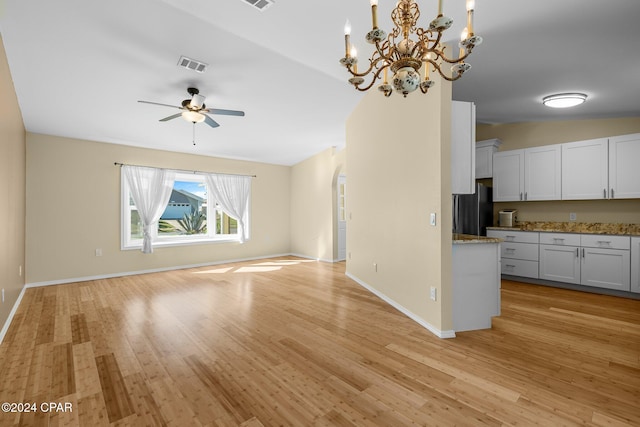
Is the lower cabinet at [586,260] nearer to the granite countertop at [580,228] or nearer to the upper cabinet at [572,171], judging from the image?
the granite countertop at [580,228]

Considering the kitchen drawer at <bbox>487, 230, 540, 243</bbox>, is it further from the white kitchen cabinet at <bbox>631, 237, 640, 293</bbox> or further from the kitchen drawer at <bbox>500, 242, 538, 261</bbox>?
the white kitchen cabinet at <bbox>631, 237, 640, 293</bbox>

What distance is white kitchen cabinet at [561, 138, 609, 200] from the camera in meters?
4.09

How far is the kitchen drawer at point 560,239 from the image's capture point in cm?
419

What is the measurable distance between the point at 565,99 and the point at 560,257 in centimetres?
229

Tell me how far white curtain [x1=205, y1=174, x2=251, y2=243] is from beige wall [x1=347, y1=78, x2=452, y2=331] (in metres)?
3.02

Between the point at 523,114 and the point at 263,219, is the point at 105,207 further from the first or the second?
the point at 523,114

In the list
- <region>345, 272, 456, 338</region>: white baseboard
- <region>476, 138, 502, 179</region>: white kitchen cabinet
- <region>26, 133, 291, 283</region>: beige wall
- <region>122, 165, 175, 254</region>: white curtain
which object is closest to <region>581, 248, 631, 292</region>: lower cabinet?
<region>476, 138, 502, 179</region>: white kitchen cabinet

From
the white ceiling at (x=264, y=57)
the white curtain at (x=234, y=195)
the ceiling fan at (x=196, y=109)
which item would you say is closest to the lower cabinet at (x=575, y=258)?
the white ceiling at (x=264, y=57)

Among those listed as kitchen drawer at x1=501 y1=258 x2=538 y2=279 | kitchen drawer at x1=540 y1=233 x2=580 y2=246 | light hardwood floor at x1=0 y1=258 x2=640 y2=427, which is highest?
kitchen drawer at x1=540 y1=233 x2=580 y2=246

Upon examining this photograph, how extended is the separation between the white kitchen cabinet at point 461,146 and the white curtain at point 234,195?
5.03 m

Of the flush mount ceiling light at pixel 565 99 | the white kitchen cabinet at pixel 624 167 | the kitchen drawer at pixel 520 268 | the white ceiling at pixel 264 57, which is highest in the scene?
the white ceiling at pixel 264 57

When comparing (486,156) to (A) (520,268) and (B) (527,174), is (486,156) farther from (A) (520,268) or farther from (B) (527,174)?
(A) (520,268)

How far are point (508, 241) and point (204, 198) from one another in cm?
602

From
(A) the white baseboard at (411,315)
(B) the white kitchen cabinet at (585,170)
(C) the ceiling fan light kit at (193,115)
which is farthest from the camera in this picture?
(B) the white kitchen cabinet at (585,170)
